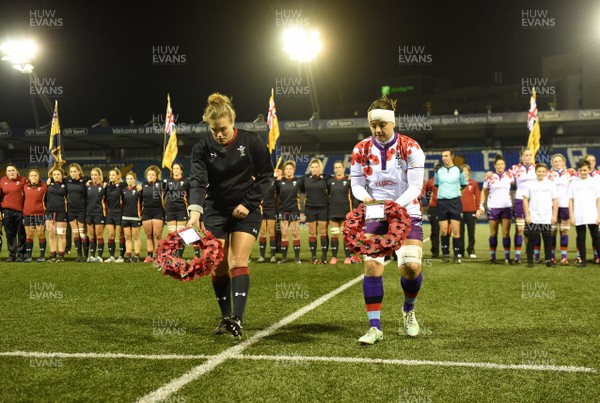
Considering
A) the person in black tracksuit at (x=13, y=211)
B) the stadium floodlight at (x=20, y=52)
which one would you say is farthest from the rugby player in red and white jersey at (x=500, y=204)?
the stadium floodlight at (x=20, y=52)

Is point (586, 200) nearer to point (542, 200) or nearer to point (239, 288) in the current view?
point (542, 200)

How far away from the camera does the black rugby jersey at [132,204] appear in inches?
496

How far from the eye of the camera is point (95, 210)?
1282 cm

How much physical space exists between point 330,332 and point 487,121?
3348 cm

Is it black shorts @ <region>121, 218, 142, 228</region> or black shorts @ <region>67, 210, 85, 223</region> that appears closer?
black shorts @ <region>121, 218, 142, 228</region>

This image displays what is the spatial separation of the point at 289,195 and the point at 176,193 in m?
2.57

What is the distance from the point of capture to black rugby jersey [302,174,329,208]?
12289mm

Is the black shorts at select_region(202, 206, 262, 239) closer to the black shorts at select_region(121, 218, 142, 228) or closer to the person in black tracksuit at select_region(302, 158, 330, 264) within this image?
the person in black tracksuit at select_region(302, 158, 330, 264)

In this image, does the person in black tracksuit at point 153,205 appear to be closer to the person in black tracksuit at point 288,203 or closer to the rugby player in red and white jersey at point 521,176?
the person in black tracksuit at point 288,203


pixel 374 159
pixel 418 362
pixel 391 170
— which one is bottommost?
pixel 418 362

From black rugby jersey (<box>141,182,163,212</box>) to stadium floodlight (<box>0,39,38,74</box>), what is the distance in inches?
789

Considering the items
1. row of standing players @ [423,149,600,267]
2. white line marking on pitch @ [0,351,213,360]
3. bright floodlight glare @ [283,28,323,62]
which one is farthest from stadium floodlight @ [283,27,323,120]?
white line marking on pitch @ [0,351,213,360]

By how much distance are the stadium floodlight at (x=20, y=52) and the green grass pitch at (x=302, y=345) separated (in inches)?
923

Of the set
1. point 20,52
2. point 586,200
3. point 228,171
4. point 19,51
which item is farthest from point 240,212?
point 20,52
